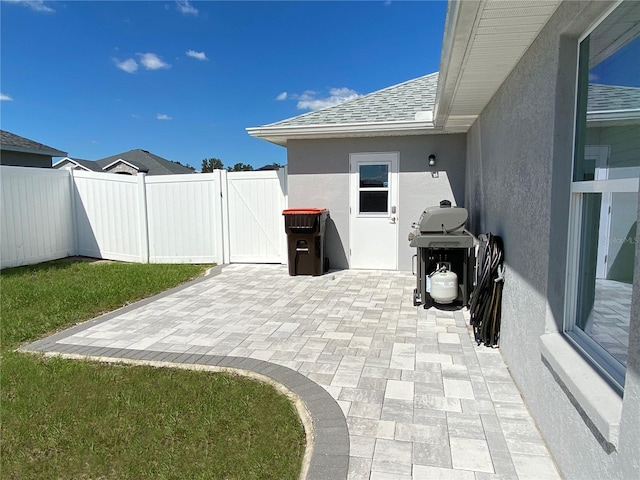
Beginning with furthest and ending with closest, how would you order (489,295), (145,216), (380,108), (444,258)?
(145,216), (380,108), (444,258), (489,295)

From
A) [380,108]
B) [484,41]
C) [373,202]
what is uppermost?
[380,108]

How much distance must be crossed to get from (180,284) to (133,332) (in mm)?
2612

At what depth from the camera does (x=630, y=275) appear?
1.66 m

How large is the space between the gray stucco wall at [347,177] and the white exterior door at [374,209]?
11 cm

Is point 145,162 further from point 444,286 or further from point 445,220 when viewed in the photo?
point 444,286

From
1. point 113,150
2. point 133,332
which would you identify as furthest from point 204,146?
point 133,332

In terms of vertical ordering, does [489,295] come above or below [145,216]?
below

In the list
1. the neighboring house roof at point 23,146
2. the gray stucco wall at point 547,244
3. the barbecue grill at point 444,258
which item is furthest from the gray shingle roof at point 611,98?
the neighboring house roof at point 23,146

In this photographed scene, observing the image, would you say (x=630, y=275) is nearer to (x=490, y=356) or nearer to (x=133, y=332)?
(x=490, y=356)

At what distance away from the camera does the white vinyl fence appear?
8.59 m

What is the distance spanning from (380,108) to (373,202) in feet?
7.03

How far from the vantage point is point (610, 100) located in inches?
77.3

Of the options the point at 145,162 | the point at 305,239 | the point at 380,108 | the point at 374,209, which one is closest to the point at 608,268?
the point at 305,239

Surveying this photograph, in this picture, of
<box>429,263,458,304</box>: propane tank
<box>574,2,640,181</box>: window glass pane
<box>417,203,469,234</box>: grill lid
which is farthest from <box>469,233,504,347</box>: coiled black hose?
<box>574,2,640,181</box>: window glass pane
